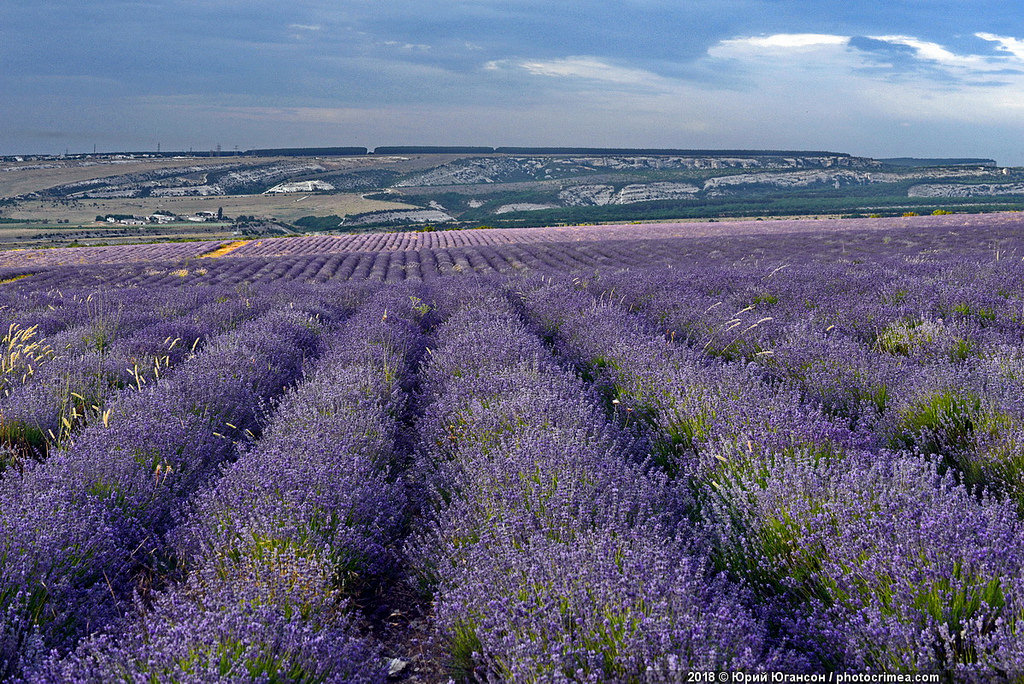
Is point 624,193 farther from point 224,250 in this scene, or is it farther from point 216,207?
point 224,250

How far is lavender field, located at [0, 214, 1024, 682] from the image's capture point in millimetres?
1698

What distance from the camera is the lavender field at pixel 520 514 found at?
1.70m

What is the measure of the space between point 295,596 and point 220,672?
0.37 meters

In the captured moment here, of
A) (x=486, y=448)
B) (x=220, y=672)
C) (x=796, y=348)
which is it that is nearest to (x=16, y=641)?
(x=220, y=672)

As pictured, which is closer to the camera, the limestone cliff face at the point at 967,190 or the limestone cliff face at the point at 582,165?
the limestone cliff face at the point at 967,190

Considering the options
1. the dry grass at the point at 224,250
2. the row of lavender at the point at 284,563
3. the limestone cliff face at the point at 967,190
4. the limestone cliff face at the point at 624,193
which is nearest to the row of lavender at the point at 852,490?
the row of lavender at the point at 284,563

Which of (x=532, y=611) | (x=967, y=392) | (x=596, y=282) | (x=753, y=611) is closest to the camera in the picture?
(x=532, y=611)

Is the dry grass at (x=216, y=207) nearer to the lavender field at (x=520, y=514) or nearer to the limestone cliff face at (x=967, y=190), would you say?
the limestone cliff face at (x=967, y=190)

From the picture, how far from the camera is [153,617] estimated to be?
1900 mm

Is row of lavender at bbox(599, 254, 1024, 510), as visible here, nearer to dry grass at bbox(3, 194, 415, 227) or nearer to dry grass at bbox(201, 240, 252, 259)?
dry grass at bbox(201, 240, 252, 259)

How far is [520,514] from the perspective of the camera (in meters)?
2.36

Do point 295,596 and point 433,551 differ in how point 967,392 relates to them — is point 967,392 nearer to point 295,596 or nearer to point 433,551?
point 433,551

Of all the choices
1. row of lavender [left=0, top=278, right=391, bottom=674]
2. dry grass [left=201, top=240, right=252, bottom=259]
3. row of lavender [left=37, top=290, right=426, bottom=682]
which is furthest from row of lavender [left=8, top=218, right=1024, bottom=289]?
row of lavender [left=37, top=290, right=426, bottom=682]

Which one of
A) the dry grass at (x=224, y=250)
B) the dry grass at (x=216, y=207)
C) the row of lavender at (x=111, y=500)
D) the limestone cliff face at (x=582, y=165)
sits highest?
the limestone cliff face at (x=582, y=165)
